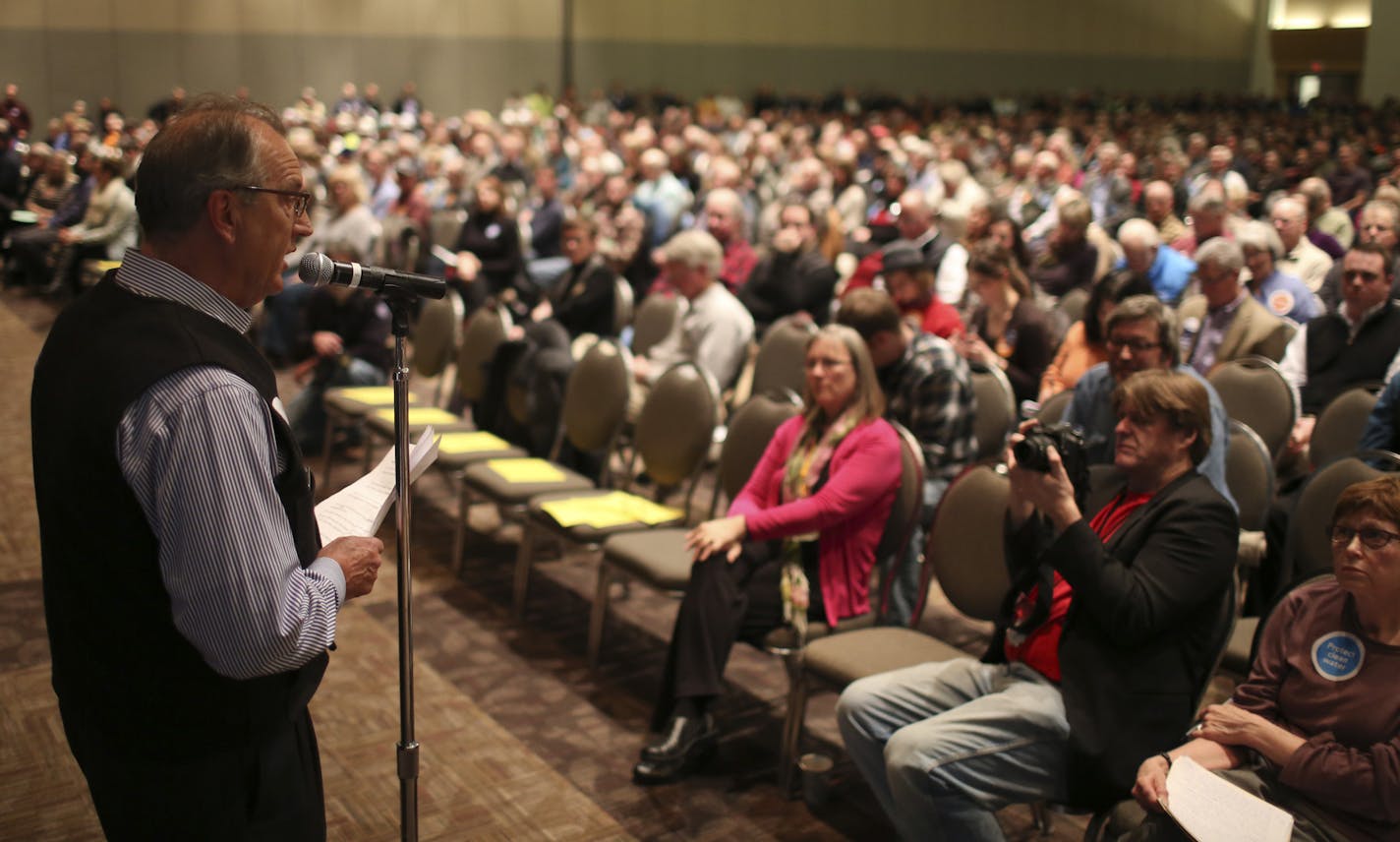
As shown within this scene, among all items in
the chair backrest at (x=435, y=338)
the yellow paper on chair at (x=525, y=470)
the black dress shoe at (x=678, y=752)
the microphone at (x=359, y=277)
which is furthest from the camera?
the chair backrest at (x=435, y=338)

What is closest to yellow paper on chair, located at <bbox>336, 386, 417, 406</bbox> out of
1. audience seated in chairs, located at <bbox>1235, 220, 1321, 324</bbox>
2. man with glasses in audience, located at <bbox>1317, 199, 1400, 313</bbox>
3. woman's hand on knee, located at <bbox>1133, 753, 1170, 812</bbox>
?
audience seated in chairs, located at <bbox>1235, 220, 1321, 324</bbox>

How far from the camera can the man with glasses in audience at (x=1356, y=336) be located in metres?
4.45

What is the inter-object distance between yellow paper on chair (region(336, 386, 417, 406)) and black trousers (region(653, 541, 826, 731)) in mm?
2458

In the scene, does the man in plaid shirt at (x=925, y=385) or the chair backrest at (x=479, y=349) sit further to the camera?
the chair backrest at (x=479, y=349)

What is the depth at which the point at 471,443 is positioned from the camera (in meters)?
4.88

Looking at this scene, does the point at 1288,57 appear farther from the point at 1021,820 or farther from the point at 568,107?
the point at 1021,820

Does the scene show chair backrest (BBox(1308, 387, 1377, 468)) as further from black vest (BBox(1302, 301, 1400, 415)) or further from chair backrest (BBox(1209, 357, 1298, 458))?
black vest (BBox(1302, 301, 1400, 415))

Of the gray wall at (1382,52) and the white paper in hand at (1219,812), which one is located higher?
the gray wall at (1382,52)

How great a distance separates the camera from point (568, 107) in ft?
58.2

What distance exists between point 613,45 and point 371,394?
15.9 m

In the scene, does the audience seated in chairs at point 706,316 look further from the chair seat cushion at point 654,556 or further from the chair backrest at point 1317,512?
the chair backrest at point 1317,512

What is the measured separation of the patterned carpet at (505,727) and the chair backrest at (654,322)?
1216 mm

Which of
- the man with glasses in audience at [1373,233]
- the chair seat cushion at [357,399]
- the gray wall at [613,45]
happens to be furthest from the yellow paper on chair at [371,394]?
the gray wall at [613,45]

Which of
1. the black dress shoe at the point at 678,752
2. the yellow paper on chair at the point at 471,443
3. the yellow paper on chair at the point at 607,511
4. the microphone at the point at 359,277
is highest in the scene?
the microphone at the point at 359,277
